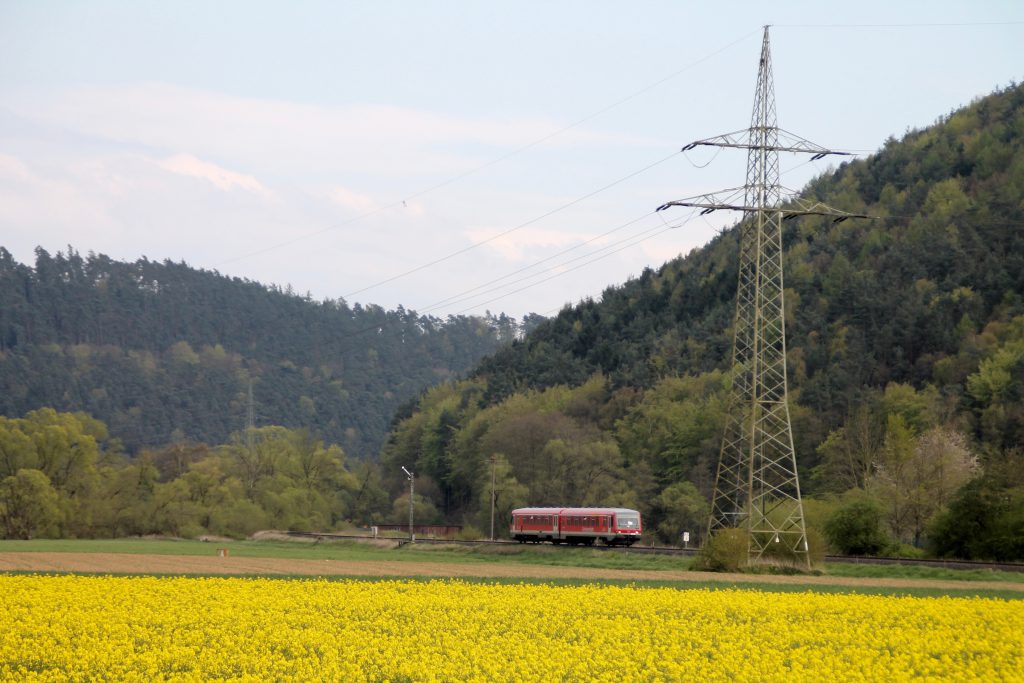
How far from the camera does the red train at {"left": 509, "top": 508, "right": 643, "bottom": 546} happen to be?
223 ft

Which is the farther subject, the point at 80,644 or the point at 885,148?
the point at 885,148

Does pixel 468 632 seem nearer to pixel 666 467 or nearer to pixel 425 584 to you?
pixel 425 584

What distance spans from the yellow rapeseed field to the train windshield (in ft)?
106

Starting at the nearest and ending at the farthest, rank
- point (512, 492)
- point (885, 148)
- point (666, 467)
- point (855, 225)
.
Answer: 1. point (512, 492)
2. point (666, 467)
3. point (855, 225)
4. point (885, 148)

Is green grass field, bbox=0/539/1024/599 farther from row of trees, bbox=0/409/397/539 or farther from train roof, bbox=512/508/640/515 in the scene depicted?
row of trees, bbox=0/409/397/539

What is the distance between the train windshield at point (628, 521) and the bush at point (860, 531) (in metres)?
14.1

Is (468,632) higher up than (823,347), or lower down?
lower down

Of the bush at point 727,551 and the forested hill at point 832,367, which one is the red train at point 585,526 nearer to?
the forested hill at point 832,367

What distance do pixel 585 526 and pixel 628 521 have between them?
7.56 feet

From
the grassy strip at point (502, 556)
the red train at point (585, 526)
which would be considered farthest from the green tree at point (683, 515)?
the grassy strip at point (502, 556)

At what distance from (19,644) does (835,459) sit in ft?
220

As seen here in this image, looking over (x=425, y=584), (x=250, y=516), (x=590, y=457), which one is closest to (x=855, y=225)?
(x=590, y=457)

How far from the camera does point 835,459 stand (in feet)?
275

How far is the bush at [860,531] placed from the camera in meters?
55.8
